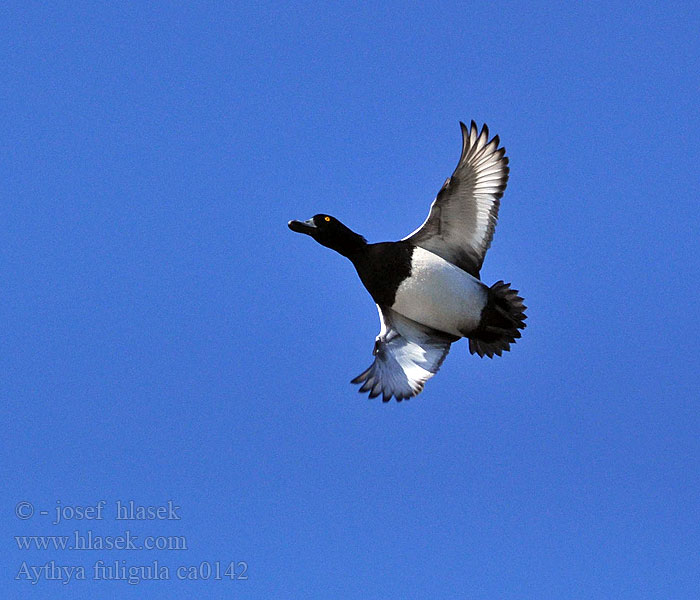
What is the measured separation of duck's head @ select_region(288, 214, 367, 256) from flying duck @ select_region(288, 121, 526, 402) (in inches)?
7.0

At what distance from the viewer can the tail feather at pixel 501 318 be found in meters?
10.3

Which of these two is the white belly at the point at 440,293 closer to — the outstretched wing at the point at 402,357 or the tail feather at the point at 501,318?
the tail feather at the point at 501,318


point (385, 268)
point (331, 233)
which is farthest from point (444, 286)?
point (331, 233)

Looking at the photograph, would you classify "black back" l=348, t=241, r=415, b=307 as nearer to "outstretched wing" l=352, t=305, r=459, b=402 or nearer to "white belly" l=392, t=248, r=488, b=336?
"white belly" l=392, t=248, r=488, b=336

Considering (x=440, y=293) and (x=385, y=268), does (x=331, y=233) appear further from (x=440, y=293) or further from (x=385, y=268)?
(x=440, y=293)

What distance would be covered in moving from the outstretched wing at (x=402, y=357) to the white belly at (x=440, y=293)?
0.86ft

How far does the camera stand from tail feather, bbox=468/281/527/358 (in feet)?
33.9

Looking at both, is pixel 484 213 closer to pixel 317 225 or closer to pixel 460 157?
pixel 460 157

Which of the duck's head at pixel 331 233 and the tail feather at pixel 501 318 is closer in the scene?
the tail feather at pixel 501 318

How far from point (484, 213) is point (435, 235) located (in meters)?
0.52

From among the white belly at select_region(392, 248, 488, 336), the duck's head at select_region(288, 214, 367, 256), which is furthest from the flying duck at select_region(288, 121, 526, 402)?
the duck's head at select_region(288, 214, 367, 256)

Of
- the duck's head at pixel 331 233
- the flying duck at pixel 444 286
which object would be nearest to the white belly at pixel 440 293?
the flying duck at pixel 444 286

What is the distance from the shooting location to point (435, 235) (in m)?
10.5

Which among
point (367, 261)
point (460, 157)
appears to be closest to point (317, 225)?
point (367, 261)
